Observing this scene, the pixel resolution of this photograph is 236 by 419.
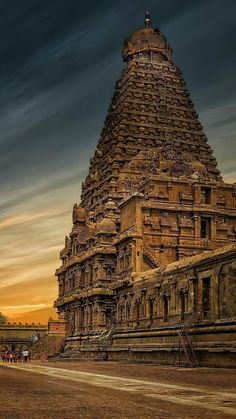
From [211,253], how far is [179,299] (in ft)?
19.8

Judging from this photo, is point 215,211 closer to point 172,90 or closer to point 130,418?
point 172,90

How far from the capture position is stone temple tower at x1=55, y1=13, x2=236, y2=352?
70688 mm

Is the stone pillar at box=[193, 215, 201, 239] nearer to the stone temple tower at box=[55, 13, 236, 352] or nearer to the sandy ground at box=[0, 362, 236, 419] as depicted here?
the stone temple tower at box=[55, 13, 236, 352]

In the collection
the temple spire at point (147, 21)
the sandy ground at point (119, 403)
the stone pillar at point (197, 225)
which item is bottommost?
the sandy ground at point (119, 403)

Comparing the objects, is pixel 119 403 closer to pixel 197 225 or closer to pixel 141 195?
pixel 141 195

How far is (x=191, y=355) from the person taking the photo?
41.1 m

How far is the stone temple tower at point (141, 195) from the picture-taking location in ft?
232

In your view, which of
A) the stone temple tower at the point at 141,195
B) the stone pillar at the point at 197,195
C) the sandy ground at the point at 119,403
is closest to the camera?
the sandy ground at the point at 119,403

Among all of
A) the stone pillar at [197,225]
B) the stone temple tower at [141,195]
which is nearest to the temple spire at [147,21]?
the stone temple tower at [141,195]

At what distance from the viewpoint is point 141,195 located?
66875 mm

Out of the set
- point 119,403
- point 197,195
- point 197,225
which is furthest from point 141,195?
point 119,403

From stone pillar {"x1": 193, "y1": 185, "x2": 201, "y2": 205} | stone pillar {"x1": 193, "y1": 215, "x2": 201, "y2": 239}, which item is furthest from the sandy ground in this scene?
stone pillar {"x1": 193, "y1": 185, "x2": 201, "y2": 205}

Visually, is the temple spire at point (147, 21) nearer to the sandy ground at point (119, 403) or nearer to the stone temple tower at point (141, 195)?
the stone temple tower at point (141, 195)

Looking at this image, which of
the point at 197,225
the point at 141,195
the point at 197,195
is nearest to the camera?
the point at 141,195
